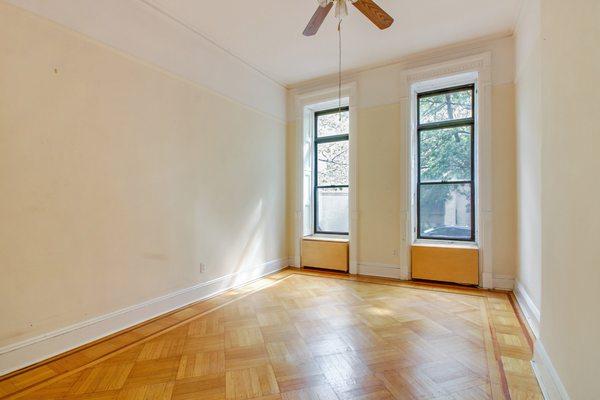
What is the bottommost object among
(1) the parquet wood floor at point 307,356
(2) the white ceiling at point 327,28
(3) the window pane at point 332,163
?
(1) the parquet wood floor at point 307,356

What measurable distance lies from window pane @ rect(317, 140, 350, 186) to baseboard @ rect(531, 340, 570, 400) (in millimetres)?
3431

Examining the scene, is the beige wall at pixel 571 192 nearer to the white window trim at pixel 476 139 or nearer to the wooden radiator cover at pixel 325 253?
the white window trim at pixel 476 139

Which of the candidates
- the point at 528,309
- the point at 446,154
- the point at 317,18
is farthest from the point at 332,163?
the point at 528,309

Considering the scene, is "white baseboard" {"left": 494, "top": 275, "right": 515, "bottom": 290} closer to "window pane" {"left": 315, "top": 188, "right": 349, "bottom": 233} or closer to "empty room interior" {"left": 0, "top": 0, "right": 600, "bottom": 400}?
"empty room interior" {"left": 0, "top": 0, "right": 600, "bottom": 400}

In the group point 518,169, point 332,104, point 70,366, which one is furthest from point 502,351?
point 332,104

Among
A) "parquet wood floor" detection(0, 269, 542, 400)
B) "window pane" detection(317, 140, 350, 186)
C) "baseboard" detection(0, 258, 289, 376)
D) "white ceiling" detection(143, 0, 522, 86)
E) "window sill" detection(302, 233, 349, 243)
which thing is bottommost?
"parquet wood floor" detection(0, 269, 542, 400)

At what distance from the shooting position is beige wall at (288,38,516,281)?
145 inches

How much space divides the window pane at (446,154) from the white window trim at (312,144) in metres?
1.00

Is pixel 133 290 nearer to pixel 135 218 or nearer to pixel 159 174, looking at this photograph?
pixel 135 218

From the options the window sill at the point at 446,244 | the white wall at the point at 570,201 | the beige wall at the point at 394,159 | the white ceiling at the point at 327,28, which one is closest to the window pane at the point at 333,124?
the beige wall at the point at 394,159

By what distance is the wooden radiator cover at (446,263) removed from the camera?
386cm

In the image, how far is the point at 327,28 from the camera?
3.55 m

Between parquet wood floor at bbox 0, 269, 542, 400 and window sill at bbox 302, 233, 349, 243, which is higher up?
window sill at bbox 302, 233, 349, 243

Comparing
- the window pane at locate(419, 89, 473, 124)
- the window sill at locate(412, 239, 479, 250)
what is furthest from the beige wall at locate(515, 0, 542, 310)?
the window pane at locate(419, 89, 473, 124)
